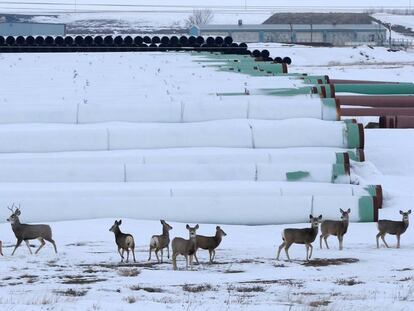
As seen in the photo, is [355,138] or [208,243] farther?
[355,138]

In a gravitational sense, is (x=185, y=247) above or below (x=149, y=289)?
above

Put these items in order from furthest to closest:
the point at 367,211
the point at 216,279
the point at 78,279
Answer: the point at 367,211 < the point at 216,279 < the point at 78,279

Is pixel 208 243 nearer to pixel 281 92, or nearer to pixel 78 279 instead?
pixel 78 279

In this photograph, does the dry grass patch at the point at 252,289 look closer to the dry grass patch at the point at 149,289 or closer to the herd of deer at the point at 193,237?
the dry grass patch at the point at 149,289

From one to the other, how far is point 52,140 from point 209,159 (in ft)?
12.8

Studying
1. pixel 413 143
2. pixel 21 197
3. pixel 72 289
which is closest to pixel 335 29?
pixel 413 143

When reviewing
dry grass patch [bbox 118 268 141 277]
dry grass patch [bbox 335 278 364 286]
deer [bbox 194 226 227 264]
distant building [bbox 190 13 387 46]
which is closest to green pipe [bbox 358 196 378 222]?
deer [bbox 194 226 227 264]

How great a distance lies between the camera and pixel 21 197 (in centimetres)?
2322

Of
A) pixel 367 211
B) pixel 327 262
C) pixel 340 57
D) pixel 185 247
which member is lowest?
pixel 327 262

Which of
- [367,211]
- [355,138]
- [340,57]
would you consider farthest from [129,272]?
[340,57]

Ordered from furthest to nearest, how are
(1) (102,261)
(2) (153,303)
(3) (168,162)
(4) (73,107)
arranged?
1. (4) (73,107)
2. (3) (168,162)
3. (1) (102,261)
4. (2) (153,303)

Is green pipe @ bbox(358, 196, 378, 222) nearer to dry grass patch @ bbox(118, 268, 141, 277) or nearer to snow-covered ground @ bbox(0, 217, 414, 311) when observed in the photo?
snow-covered ground @ bbox(0, 217, 414, 311)

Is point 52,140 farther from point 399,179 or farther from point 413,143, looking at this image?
point 413,143

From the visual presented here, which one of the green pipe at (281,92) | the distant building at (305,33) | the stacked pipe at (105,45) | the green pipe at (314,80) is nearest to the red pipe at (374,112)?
the green pipe at (314,80)
